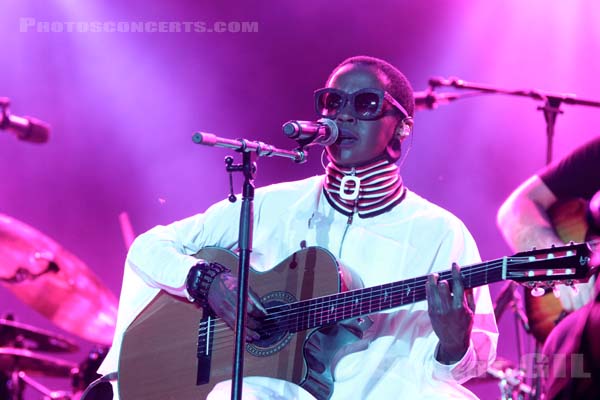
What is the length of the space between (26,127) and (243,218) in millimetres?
3953

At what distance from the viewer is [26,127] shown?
680 cm

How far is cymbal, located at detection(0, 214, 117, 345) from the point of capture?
19.4 feet

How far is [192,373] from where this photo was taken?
3945mm

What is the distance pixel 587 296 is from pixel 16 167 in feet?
14.8

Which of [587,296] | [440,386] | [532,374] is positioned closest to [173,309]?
[440,386]

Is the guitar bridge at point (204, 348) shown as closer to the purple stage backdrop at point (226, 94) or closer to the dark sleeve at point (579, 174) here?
the dark sleeve at point (579, 174)

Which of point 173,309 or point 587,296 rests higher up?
point 587,296

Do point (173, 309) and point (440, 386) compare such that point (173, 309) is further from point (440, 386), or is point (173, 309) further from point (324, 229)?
point (440, 386)

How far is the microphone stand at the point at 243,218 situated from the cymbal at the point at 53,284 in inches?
116

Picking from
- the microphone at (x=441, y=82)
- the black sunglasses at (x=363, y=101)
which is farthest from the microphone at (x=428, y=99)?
the black sunglasses at (x=363, y=101)

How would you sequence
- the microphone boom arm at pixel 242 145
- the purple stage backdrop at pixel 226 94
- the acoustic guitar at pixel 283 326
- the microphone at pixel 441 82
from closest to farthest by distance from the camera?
the microphone boom arm at pixel 242 145 < the acoustic guitar at pixel 283 326 < the microphone at pixel 441 82 < the purple stage backdrop at pixel 226 94

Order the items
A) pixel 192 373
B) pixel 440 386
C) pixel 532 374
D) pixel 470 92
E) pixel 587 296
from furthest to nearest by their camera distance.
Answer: pixel 470 92 < pixel 532 374 < pixel 587 296 < pixel 192 373 < pixel 440 386

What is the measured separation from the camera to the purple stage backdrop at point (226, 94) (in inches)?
255

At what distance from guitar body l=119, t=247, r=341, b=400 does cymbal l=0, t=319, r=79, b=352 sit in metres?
2.30
